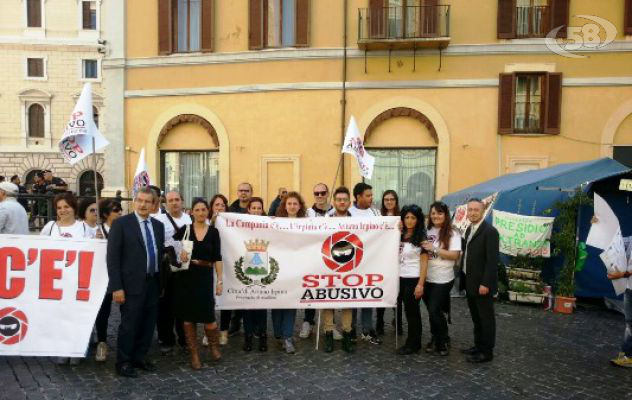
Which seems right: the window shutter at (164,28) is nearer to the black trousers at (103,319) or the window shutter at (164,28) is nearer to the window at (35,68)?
the black trousers at (103,319)

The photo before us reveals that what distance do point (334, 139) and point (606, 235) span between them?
A: 8250 millimetres

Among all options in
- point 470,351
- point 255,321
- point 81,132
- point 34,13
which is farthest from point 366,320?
point 34,13

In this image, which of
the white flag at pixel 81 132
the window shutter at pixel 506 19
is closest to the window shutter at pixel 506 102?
the window shutter at pixel 506 19

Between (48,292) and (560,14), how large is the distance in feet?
45.7

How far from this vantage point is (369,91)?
13852mm

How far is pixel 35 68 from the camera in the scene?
114 feet

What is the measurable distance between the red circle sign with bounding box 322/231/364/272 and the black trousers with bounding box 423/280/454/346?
0.90m

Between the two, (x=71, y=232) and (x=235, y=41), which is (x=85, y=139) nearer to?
(x=71, y=232)

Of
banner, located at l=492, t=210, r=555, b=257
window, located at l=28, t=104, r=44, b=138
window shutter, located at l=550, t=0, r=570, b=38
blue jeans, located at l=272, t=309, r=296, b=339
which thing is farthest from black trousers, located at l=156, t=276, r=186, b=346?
window, located at l=28, t=104, r=44, b=138

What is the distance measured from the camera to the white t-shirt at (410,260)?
5637 mm

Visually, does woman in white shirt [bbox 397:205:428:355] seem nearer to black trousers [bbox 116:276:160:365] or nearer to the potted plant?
black trousers [bbox 116:276:160:365]

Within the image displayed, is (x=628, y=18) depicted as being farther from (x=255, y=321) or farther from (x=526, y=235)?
(x=255, y=321)

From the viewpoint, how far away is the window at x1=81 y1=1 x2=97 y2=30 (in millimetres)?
36625

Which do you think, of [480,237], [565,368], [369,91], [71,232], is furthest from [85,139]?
[369,91]
